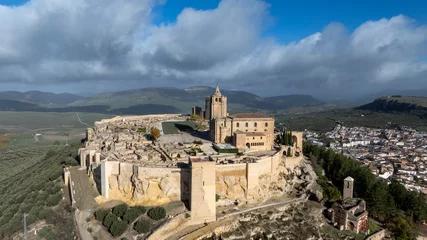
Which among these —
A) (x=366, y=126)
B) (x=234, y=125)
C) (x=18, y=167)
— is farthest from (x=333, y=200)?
(x=366, y=126)

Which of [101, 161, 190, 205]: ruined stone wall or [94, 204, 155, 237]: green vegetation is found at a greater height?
[101, 161, 190, 205]: ruined stone wall

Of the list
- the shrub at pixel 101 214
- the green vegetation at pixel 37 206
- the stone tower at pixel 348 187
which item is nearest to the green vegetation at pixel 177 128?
the green vegetation at pixel 37 206

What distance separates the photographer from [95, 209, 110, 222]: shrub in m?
21.5

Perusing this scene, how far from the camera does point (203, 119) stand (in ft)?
167

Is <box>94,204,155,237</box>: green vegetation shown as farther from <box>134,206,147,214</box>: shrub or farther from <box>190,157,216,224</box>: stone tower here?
<box>190,157,216,224</box>: stone tower

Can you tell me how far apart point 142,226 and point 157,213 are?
1450mm

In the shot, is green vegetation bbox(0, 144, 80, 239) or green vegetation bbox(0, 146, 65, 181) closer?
green vegetation bbox(0, 144, 80, 239)

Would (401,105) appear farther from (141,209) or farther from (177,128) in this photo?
(141,209)

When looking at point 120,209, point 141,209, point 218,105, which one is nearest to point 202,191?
point 141,209

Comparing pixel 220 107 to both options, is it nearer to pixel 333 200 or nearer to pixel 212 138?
pixel 212 138

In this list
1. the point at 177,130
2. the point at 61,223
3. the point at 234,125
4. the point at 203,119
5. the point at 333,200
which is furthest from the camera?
the point at 203,119

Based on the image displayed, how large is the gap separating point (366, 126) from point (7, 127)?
121474 mm

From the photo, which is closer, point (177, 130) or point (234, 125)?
point (234, 125)

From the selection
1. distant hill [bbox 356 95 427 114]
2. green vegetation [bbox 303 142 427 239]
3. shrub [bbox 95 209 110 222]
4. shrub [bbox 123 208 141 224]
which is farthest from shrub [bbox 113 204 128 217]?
distant hill [bbox 356 95 427 114]
